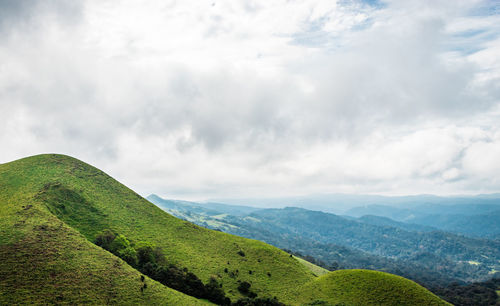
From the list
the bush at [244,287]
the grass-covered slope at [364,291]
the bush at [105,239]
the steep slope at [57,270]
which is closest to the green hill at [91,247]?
the steep slope at [57,270]

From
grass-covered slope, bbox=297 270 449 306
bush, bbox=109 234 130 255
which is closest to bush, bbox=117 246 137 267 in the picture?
bush, bbox=109 234 130 255

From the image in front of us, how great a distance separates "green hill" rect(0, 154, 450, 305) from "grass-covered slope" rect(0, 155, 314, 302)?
11.6 inches

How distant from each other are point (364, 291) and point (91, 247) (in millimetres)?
74742

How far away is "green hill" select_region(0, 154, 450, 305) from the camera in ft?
195

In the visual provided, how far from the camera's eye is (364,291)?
86.4m

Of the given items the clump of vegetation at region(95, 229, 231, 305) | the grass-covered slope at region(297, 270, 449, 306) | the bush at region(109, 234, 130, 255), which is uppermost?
the bush at region(109, 234, 130, 255)

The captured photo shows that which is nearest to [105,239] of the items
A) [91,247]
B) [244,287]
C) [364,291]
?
[91,247]

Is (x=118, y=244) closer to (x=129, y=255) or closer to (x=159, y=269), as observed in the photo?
(x=129, y=255)

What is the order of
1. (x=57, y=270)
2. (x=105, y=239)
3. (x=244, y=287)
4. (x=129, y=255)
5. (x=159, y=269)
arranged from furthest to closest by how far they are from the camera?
(x=105, y=239) < (x=244, y=287) < (x=129, y=255) < (x=159, y=269) < (x=57, y=270)

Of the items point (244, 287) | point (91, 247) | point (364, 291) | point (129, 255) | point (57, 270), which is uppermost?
point (91, 247)

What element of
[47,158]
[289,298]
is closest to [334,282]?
[289,298]

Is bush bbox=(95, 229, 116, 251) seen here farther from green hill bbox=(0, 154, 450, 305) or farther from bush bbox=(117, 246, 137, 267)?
bush bbox=(117, 246, 137, 267)

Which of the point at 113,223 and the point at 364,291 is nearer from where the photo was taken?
the point at 364,291

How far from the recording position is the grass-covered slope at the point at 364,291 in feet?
270
